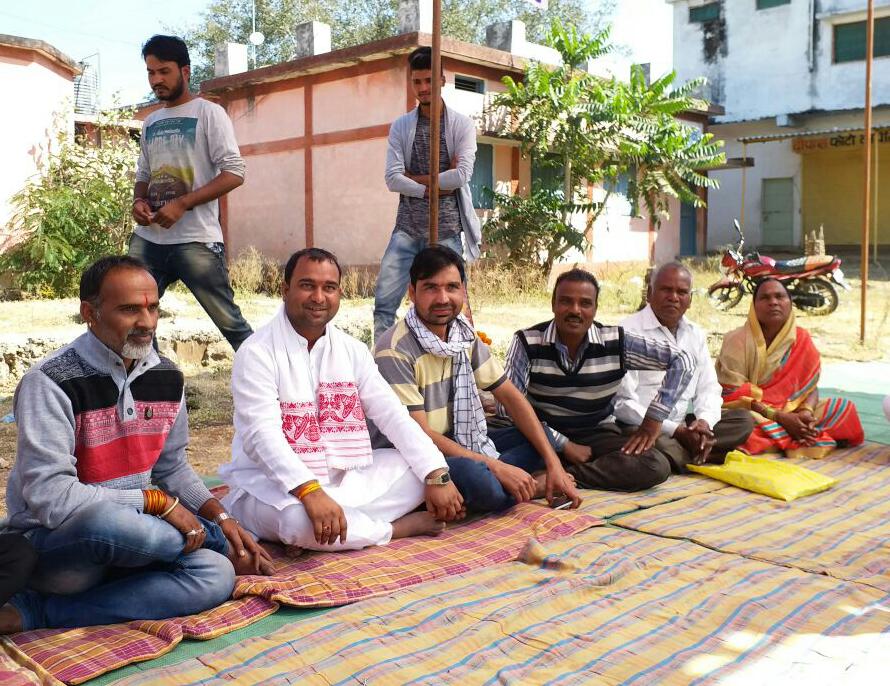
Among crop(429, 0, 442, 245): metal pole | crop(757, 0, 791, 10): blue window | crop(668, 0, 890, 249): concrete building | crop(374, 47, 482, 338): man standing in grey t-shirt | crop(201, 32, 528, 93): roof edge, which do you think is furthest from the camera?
crop(757, 0, 791, 10): blue window

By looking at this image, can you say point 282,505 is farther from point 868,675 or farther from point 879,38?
point 879,38

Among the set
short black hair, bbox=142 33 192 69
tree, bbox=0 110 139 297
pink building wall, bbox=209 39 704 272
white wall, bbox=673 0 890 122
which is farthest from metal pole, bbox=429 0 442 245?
white wall, bbox=673 0 890 122

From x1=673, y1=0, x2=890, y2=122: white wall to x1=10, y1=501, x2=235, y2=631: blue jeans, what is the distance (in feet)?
63.3

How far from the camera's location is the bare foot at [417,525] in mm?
3178

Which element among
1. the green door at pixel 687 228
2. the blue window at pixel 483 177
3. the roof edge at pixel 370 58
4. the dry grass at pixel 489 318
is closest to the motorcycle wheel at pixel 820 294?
the dry grass at pixel 489 318

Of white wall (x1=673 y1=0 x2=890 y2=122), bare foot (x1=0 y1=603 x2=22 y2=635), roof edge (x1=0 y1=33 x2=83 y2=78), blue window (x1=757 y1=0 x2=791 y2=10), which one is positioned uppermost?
blue window (x1=757 y1=0 x2=791 y2=10)

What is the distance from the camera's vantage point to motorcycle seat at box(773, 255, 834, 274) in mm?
10625

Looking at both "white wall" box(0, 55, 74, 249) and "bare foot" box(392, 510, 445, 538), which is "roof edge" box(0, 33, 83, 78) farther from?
"bare foot" box(392, 510, 445, 538)

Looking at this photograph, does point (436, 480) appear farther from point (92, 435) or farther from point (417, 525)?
point (92, 435)

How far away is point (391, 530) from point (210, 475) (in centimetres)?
136

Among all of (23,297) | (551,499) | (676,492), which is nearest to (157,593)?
(551,499)

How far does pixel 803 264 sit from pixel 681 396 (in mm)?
7403

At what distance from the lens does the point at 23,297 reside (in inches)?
407

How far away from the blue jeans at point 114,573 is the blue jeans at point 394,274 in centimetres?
259
